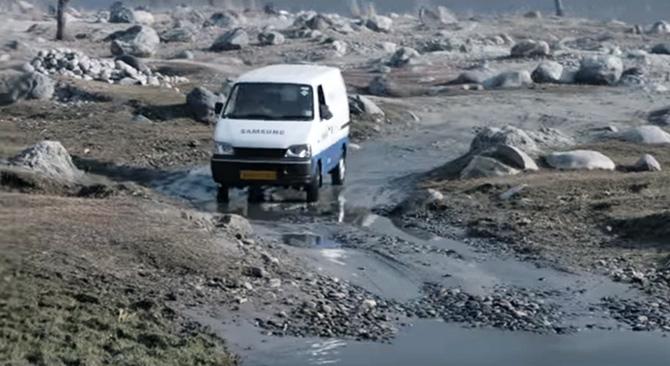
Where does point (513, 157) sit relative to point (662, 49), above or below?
above

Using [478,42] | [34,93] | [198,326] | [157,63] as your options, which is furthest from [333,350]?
[478,42]

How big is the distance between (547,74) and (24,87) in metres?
18.2

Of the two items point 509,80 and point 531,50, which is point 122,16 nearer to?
point 531,50

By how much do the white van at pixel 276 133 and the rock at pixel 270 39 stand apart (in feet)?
139

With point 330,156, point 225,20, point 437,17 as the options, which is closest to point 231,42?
point 225,20

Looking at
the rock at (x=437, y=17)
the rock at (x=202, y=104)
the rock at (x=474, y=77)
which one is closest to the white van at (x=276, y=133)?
the rock at (x=202, y=104)

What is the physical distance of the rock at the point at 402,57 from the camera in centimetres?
5669

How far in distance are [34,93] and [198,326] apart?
23.5m

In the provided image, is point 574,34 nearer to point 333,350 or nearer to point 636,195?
point 636,195

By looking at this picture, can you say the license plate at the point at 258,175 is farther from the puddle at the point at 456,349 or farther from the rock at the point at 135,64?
the rock at the point at 135,64

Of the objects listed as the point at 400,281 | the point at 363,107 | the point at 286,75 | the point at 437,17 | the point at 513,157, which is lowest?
the point at 437,17

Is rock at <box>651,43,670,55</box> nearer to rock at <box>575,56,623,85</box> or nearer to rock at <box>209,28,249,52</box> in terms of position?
rock at <box>575,56,623,85</box>

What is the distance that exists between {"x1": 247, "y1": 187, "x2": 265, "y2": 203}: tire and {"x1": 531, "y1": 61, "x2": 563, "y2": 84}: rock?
23.8 metres

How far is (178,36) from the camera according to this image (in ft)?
239
